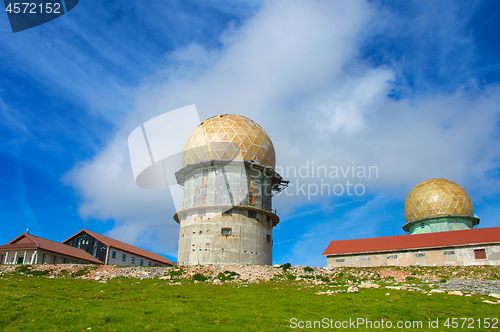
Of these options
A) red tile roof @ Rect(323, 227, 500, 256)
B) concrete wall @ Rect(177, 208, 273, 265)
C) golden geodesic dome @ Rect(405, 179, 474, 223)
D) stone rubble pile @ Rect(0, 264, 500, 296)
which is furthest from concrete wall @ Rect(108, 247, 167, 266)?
golden geodesic dome @ Rect(405, 179, 474, 223)

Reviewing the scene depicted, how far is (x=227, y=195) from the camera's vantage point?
3553 centimetres

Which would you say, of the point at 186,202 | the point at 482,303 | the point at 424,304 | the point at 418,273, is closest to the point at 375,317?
the point at 424,304

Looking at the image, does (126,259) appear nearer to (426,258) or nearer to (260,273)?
(260,273)

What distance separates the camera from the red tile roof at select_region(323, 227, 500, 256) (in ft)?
107

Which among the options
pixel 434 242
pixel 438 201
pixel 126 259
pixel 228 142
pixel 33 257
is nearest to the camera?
pixel 434 242

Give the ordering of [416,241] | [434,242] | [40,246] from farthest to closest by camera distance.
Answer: [40,246]
[416,241]
[434,242]

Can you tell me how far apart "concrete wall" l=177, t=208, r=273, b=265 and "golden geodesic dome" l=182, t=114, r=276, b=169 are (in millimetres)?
5678

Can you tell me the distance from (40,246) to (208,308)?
2758 centimetres

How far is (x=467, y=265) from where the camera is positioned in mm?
31359

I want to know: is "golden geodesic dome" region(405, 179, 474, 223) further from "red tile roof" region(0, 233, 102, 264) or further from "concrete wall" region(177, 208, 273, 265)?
"red tile roof" region(0, 233, 102, 264)

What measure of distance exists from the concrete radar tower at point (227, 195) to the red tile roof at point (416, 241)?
7.57 metres

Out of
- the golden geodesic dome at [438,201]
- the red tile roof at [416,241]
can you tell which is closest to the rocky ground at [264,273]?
the red tile roof at [416,241]

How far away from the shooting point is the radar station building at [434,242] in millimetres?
32094

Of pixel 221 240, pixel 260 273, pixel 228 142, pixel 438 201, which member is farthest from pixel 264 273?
pixel 438 201
